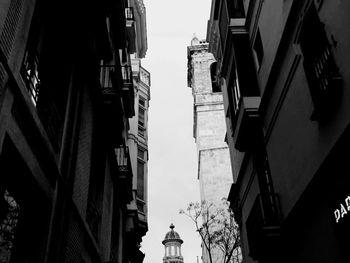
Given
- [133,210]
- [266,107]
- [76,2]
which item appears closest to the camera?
[76,2]

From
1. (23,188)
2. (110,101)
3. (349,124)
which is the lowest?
(23,188)

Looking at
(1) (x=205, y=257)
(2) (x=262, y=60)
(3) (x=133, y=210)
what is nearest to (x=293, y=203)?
(2) (x=262, y=60)

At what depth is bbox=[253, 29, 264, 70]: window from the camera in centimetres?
1506

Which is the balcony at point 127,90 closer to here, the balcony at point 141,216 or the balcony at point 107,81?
the balcony at point 107,81

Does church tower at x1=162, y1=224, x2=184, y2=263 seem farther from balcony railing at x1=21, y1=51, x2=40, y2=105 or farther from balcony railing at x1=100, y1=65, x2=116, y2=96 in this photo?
balcony railing at x1=21, y1=51, x2=40, y2=105

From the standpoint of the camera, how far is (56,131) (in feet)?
33.6

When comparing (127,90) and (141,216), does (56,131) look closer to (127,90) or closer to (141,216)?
(127,90)

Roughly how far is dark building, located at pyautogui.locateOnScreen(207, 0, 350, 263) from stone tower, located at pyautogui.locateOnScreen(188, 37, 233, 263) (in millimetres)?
28778

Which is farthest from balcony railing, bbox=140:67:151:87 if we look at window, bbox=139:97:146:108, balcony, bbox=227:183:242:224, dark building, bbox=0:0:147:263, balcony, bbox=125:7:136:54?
balcony, bbox=227:183:242:224

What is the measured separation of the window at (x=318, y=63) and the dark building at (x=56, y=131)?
5.46 m

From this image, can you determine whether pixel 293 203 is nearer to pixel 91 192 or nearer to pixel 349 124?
pixel 349 124

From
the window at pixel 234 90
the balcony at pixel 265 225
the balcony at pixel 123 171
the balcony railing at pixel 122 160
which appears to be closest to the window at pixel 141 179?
the balcony at pixel 123 171

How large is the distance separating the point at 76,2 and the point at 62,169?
4272 mm

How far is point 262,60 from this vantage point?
1462cm
